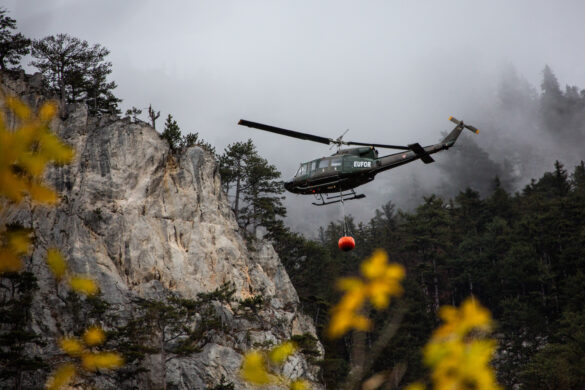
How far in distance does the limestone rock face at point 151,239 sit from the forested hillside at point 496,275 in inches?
188

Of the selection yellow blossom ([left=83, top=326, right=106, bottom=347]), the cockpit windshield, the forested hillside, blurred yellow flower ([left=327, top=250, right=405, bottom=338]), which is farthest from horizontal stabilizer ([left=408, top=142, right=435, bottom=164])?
the forested hillside

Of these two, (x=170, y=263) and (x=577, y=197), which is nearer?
(x=170, y=263)

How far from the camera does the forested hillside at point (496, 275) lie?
40344mm

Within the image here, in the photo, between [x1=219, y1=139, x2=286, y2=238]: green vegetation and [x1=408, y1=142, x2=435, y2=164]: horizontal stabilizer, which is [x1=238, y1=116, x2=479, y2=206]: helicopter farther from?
[x1=219, y1=139, x2=286, y2=238]: green vegetation

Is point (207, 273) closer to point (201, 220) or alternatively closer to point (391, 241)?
point (201, 220)

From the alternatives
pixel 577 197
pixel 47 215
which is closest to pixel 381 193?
pixel 577 197

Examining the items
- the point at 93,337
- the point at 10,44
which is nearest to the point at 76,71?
the point at 10,44

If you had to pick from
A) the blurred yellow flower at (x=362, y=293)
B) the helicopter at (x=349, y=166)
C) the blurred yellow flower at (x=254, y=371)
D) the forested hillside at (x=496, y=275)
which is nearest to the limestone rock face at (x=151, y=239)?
the forested hillside at (x=496, y=275)

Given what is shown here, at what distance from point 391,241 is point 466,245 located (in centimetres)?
990

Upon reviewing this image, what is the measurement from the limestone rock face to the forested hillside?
15.6 ft

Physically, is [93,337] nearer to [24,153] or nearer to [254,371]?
[254,371]

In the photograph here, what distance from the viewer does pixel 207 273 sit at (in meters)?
39.3

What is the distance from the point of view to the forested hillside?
1588 inches

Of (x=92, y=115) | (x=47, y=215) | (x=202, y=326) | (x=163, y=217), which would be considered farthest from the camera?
(x=92, y=115)
